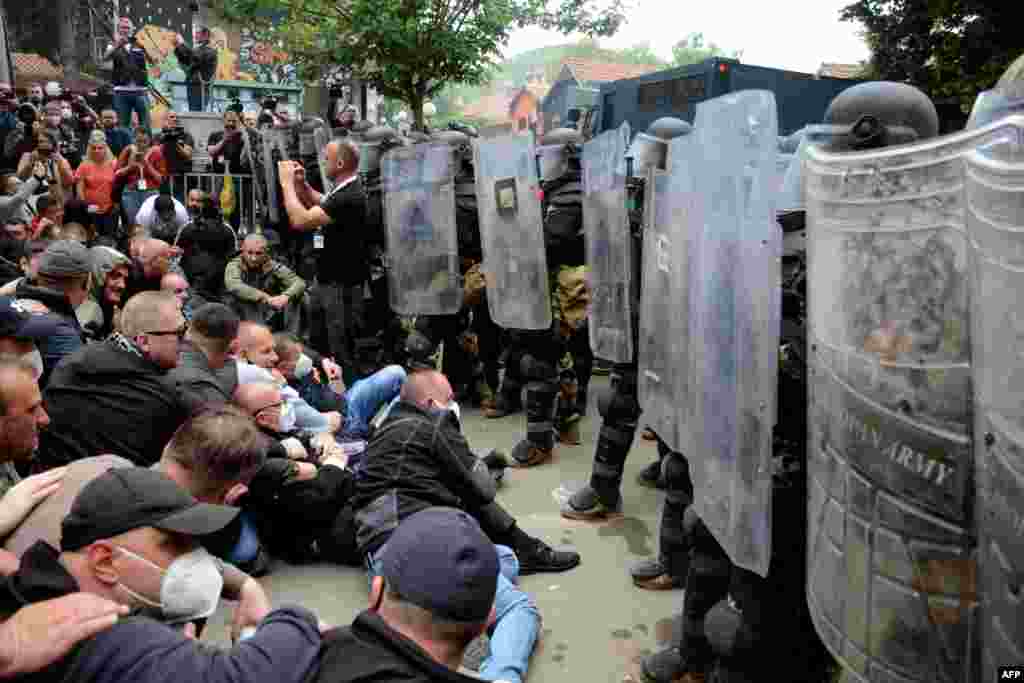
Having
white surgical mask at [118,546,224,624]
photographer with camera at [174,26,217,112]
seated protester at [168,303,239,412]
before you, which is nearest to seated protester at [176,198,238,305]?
seated protester at [168,303,239,412]

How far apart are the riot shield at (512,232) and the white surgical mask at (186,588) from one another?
336 cm

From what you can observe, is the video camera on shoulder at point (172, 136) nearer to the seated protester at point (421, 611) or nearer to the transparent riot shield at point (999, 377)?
the seated protester at point (421, 611)

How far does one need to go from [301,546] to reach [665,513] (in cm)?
163

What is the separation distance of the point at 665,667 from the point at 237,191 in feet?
25.5

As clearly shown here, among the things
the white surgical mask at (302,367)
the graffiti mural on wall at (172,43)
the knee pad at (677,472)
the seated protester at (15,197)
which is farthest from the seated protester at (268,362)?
the graffiti mural on wall at (172,43)

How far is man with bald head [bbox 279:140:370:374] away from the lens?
602 cm

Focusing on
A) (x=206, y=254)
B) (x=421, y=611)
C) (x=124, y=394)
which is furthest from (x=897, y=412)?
(x=206, y=254)

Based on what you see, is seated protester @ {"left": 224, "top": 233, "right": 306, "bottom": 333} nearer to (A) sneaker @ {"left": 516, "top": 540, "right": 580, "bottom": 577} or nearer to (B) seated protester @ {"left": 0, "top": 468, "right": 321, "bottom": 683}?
(A) sneaker @ {"left": 516, "top": 540, "right": 580, "bottom": 577}

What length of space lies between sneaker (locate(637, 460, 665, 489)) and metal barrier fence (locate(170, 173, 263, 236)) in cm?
568

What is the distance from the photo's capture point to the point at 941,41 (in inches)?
389

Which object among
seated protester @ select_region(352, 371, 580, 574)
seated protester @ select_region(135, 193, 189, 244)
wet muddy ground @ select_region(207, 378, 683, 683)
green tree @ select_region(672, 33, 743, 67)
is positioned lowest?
wet muddy ground @ select_region(207, 378, 683, 683)

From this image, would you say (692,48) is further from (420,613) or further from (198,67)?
(420,613)

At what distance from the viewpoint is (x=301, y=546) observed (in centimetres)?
399

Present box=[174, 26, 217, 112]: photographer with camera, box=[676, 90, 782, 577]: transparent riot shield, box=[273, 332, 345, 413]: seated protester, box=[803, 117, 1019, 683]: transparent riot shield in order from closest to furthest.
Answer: box=[803, 117, 1019, 683]: transparent riot shield
box=[676, 90, 782, 577]: transparent riot shield
box=[273, 332, 345, 413]: seated protester
box=[174, 26, 217, 112]: photographer with camera
